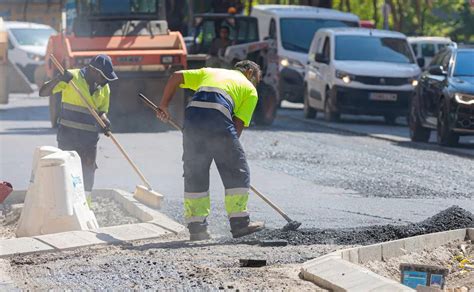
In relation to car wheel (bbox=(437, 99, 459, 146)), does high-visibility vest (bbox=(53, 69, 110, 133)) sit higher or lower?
higher

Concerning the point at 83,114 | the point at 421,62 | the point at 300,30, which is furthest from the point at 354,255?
the point at 300,30


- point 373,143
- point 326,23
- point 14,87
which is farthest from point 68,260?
point 14,87

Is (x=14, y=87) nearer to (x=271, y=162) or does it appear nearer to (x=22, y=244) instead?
(x=271, y=162)

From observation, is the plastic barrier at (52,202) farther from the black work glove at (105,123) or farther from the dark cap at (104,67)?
the dark cap at (104,67)

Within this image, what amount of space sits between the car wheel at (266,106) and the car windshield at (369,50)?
8.83 ft

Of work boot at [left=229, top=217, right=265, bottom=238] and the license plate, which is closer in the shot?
work boot at [left=229, top=217, right=265, bottom=238]

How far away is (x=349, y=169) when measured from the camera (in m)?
17.2

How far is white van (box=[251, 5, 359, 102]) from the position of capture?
Answer: 3150 cm

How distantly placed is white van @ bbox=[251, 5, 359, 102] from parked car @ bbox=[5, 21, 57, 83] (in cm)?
1000

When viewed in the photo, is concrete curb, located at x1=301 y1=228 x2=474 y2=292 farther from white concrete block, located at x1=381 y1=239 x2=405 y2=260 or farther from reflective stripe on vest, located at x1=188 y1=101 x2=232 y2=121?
reflective stripe on vest, located at x1=188 y1=101 x2=232 y2=121

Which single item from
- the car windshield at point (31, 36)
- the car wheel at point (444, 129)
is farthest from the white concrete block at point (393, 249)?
the car windshield at point (31, 36)

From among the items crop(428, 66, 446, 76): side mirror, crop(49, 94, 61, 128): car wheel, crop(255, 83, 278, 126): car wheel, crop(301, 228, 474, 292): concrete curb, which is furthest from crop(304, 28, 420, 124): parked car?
crop(301, 228, 474, 292): concrete curb

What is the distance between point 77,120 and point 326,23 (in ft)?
66.0

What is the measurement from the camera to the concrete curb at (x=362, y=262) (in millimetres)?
7980
